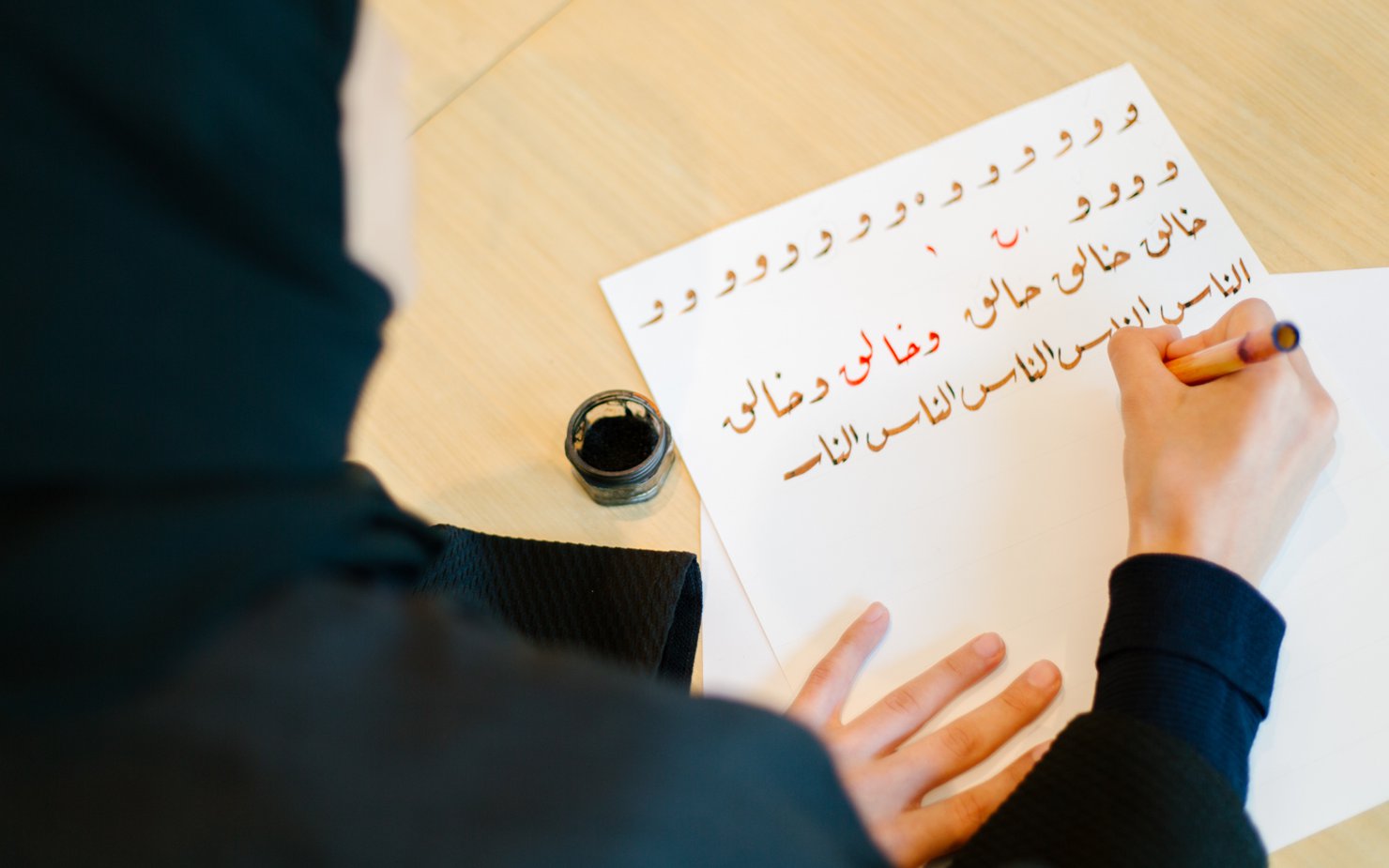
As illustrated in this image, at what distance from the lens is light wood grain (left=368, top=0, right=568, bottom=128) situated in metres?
0.80

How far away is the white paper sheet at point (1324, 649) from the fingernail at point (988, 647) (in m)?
0.12

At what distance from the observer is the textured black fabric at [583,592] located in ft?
2.03

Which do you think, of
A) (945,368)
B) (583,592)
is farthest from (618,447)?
(945,368)

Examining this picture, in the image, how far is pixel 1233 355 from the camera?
23.4 inches

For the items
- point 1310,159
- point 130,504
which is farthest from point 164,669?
point 1310,159

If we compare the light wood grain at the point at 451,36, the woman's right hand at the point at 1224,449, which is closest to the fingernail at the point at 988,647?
the woman's right hand at the point at 1224,449

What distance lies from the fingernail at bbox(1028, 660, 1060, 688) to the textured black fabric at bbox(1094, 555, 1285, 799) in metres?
0.03

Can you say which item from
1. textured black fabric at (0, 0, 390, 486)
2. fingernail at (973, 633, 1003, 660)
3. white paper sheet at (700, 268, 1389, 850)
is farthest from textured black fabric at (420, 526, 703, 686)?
textured black fabric at (0, 0, 390, 486)

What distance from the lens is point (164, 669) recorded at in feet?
1.14

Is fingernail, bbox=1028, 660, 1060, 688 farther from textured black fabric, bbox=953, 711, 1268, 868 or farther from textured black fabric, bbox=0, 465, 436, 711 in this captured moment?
textured black fabric, bbox=0, 465, 436, 711

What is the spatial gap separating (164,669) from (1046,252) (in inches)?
23.9

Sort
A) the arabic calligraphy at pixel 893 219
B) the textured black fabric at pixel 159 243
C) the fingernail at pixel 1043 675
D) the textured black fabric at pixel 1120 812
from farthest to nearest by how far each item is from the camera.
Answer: the arabic calligraphy at pixel 893 219 → the fingernail at pixel 1043 675 → the textured black fabric at pixel 1120 812 → the textured black fabric at pixel 159 243

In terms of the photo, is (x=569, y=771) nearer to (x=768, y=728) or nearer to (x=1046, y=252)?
(x=768, y=728)

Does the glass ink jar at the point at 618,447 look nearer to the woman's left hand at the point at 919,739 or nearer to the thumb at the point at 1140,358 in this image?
the woman's left hand at the point at 919,739
